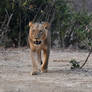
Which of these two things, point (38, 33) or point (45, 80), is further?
point (38, 33)

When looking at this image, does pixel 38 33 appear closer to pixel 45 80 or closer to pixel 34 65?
pixel 34 65

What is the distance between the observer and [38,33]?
28.3 feet

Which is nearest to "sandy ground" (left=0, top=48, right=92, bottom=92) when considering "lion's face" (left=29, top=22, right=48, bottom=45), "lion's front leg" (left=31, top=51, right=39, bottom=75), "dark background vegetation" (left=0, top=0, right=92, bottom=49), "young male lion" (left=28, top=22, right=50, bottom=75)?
"lion's front leg" (left=31, top=51, right=39, bottom=75)

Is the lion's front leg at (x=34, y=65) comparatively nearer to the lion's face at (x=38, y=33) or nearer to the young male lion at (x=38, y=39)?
the young male lion at (x=38, y=39)

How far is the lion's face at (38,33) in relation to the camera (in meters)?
8.62

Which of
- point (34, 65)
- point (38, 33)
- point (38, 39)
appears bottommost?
point (34, 65)

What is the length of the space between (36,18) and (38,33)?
803cm

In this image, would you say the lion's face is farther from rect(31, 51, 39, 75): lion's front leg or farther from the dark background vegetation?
the dark background vegetation

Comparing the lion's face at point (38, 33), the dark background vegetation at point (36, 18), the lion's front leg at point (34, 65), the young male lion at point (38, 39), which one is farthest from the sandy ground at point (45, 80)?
the dark background vegetation at point (36, 18)

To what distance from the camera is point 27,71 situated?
9.33 meters

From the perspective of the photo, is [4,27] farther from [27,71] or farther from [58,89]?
[58,89]

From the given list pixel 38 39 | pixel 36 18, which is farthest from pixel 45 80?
pixel 36 18

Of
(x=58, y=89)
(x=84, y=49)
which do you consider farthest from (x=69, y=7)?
(x=58, y=89)

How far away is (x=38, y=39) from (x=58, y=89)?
2.04 meters
